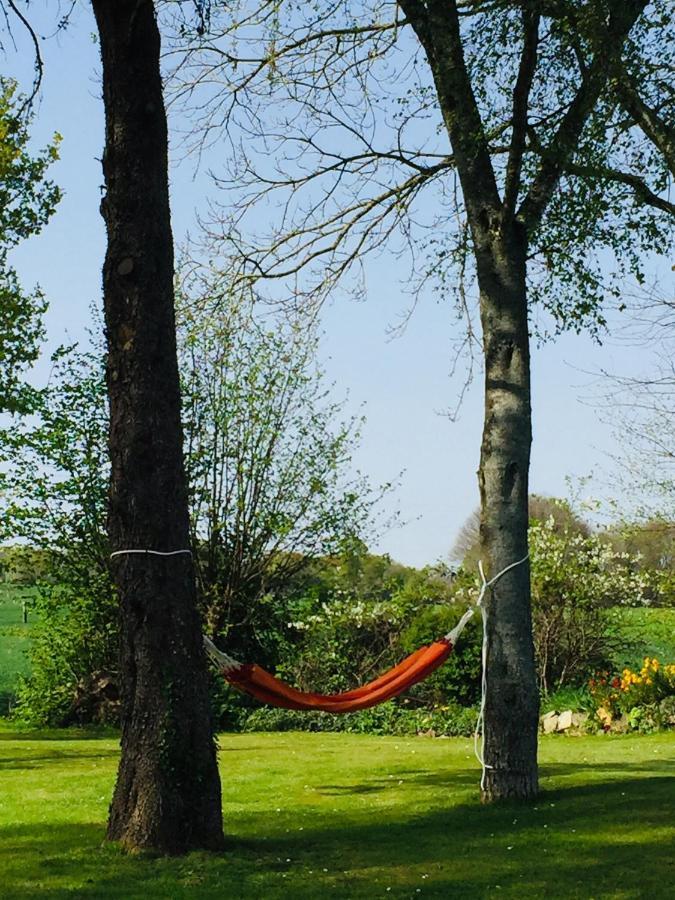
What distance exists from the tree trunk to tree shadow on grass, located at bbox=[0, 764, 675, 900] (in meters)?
0.32

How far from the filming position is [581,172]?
750 cm

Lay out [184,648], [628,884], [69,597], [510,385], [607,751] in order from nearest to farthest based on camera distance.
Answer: [628,884]
[184,648]
[510,385]
[607,751]
[69,597]

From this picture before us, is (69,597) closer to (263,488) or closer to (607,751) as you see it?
(263,488)

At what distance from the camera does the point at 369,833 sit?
6.36 m

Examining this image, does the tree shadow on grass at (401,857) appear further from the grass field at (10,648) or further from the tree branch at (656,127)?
the grass field at (10,648)

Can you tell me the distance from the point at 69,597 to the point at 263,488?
8.69 feet

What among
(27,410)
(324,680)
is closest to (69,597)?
(27,410)

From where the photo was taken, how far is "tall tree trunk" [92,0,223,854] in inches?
220

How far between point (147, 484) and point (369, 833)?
7.66 feet

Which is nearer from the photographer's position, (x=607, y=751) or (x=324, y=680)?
(x=607, y=751)

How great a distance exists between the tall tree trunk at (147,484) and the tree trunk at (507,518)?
2.03 m

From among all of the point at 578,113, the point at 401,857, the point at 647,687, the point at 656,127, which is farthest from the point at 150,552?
the point at 647,687

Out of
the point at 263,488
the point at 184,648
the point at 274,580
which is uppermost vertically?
the point at 263,488

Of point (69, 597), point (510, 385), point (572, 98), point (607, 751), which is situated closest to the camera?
point (510, 385)
